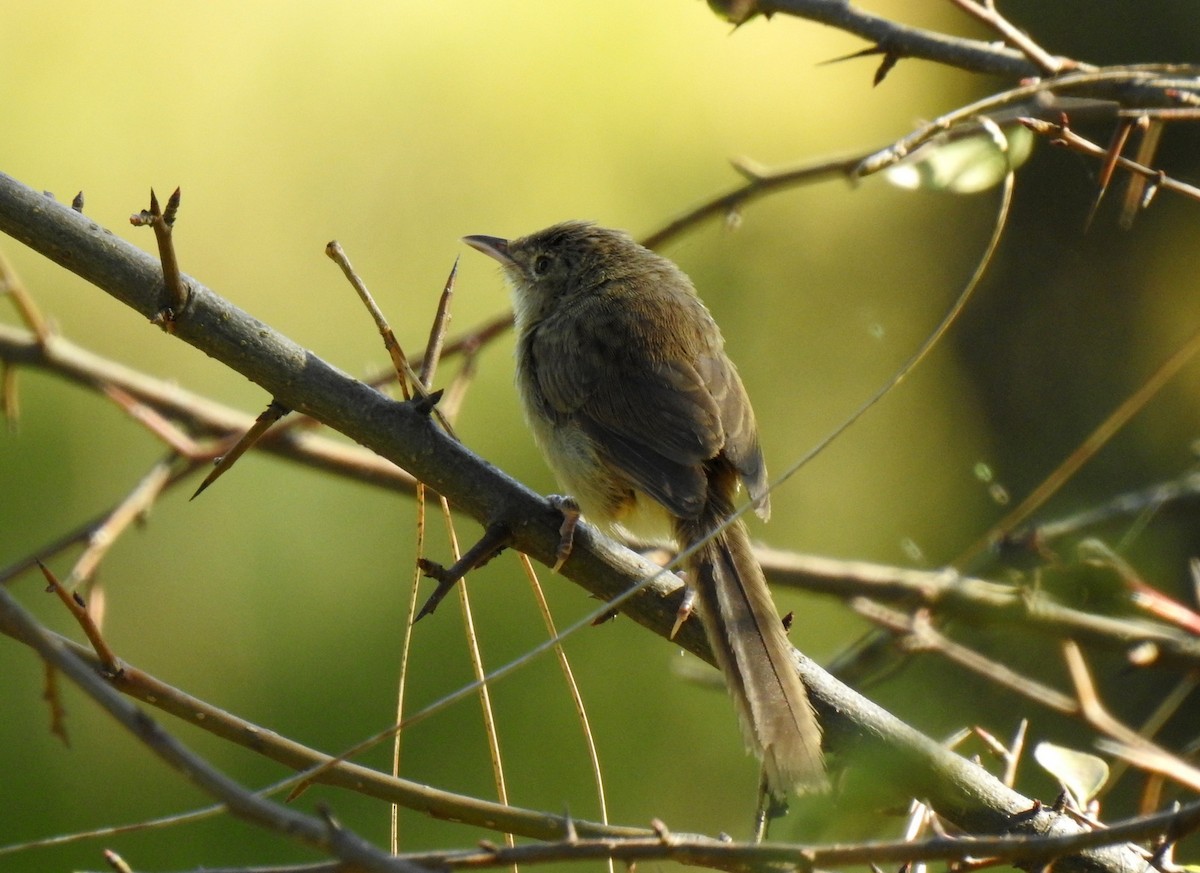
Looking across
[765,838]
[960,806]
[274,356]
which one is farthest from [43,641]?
[960,806]

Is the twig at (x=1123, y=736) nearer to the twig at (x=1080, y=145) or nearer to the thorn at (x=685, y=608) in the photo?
the thorn at (x=685, y=608)

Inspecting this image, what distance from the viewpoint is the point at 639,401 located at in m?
3.99

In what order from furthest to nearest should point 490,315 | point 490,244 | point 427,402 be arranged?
point 490,315, point 490,244, point 427,402

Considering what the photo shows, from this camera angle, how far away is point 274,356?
217 centimetres

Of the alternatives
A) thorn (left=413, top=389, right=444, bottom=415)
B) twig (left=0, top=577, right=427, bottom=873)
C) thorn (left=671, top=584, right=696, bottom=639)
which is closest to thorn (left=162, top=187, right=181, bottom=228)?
thorn (left=413, top=389, right=444, bottom=415)

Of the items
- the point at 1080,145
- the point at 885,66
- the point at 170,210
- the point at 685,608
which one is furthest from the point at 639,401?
the point at 170,210

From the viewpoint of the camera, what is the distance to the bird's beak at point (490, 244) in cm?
476

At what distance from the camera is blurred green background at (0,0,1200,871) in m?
4.42

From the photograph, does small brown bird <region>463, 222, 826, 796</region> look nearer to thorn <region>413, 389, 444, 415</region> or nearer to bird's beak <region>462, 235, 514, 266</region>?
bird's beak <region>462, 235, 514, 266</region>

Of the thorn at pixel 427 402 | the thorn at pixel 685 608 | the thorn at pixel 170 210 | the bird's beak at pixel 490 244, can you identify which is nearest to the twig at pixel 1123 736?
the thorn at pixel 685 608

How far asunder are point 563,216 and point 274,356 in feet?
11.0

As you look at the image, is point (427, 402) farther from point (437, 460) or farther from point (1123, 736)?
point (1123, 736)

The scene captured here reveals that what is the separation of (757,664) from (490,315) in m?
3.10

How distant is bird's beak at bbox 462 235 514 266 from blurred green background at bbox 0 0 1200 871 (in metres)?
0.29
